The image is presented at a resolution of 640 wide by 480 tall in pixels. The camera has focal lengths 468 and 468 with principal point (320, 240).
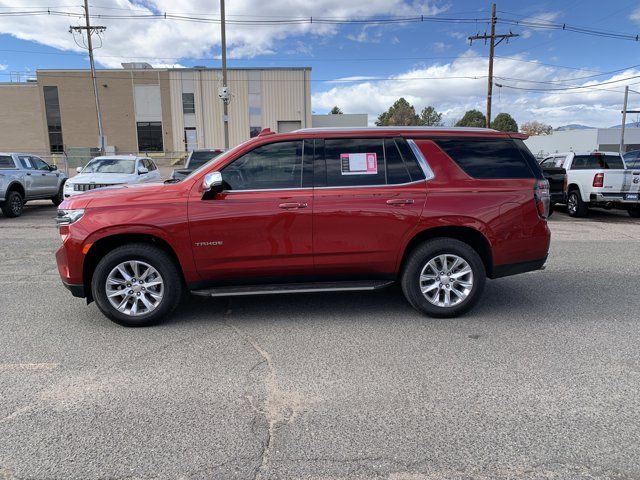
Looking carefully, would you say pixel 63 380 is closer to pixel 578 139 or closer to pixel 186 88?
pixel 186 88

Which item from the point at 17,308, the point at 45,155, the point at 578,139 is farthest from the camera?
the point at 578,139

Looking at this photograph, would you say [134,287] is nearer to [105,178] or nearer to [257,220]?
[257,220]

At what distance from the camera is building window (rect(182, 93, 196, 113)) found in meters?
45.5

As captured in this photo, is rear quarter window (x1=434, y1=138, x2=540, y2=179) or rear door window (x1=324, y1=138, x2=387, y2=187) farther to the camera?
rear quarter window (x1=434, y1=138, x2=540, y2=179)

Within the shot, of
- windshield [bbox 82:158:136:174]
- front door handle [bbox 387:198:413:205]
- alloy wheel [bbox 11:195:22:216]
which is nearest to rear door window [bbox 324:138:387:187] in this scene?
front door handle [bbox 387:198:413:205]

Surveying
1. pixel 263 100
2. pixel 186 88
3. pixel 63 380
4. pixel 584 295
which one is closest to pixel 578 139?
pixel 263 100

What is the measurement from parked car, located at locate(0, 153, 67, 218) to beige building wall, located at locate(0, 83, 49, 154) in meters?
37.8

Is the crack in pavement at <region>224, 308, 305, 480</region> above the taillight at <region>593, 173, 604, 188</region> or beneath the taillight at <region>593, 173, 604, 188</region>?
beneath

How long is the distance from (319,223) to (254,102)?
43.3 metres

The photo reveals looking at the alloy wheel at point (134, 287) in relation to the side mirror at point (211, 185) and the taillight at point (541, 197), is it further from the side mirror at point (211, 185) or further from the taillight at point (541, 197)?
the taillight at point (541, 197)

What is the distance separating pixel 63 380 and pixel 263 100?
145 ft

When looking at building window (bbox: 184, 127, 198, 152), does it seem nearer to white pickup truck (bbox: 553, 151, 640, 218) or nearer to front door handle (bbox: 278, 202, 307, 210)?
white pickup truck (bbox: 553, 151, 640, 218)

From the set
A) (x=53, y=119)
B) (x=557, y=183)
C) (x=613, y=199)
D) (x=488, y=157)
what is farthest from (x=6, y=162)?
(x=53, y=119)

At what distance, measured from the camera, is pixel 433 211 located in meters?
4.70
